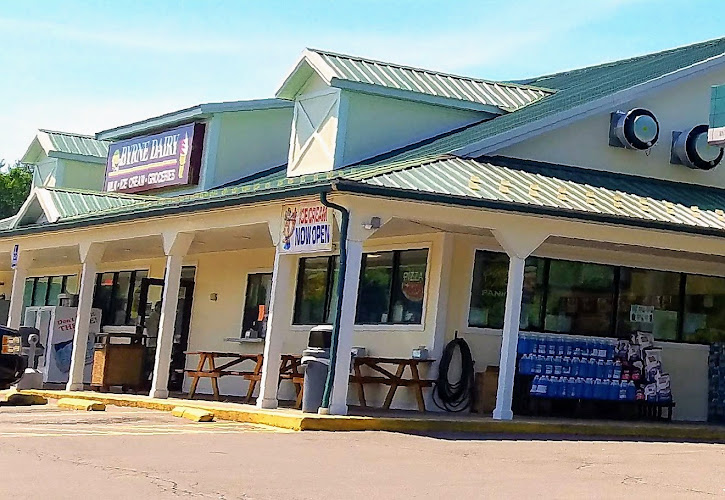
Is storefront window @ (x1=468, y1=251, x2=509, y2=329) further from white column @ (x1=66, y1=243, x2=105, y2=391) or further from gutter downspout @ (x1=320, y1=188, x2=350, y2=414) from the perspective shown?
white column @ (x1=66, y1=243, x2=105, y2=391)

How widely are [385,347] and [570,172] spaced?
13.3 ft

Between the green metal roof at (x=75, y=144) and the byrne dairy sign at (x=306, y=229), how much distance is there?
53.3 ft

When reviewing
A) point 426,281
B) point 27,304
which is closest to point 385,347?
point 426,281

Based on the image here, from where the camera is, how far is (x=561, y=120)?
1902cm

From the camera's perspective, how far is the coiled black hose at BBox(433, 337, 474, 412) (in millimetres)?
18375

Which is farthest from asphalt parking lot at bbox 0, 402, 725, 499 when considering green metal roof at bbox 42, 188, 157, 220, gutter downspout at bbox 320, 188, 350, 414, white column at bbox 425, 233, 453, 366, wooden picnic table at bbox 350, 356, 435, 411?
green metal roof at bbox 42, 188, 157, 220

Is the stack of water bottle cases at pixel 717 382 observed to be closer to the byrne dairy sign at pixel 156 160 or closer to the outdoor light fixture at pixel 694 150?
the outdoor light fixture at pixel 694 150

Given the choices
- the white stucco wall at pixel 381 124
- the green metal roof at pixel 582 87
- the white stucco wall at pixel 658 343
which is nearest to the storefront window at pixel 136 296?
the white stucco wall at pixel 381 124

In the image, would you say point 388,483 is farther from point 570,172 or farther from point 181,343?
point 181,343

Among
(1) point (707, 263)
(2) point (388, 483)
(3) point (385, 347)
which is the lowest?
(2) point (388, 483)

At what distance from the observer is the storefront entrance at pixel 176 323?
965 inches

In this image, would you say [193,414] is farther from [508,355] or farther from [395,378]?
[508,355]

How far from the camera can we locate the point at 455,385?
18.5m

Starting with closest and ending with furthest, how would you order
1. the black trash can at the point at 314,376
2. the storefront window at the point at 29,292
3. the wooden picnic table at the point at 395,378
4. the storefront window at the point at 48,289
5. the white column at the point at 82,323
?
1. the black trash can at the point at 314,376
2. the wooden picnic table at the point at 395,378
3. the white column at the point at 82,323
4. the storefront window at the point at 48,289
5. the storefront window at the point at 29,292
